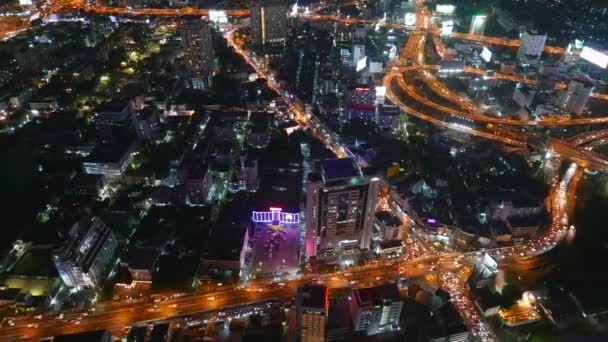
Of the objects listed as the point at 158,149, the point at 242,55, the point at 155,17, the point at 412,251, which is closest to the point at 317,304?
the point at 412,251

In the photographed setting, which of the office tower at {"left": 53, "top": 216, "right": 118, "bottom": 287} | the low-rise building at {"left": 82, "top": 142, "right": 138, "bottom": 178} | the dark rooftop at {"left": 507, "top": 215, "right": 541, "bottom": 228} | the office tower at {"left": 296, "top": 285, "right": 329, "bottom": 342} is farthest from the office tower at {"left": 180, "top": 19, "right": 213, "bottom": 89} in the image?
the dark rooftop at {"left": 507, "top": 215, "right": 541, "bottom": 228}

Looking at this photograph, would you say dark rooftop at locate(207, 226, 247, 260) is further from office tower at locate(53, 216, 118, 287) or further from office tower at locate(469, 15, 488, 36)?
office tower at locate(469, 15, 488, 36)

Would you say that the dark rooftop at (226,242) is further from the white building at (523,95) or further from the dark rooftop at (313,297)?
the white building at (523,95)

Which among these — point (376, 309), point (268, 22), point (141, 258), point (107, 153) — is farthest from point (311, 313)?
point (268, 22)

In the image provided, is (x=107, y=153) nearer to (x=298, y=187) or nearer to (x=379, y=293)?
A: (x=298, y=187)

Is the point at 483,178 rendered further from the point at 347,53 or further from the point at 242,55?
the point at 242,55

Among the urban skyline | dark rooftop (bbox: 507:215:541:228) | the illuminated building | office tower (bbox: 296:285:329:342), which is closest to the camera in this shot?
office tower (bbox: 296:285:329:342)
